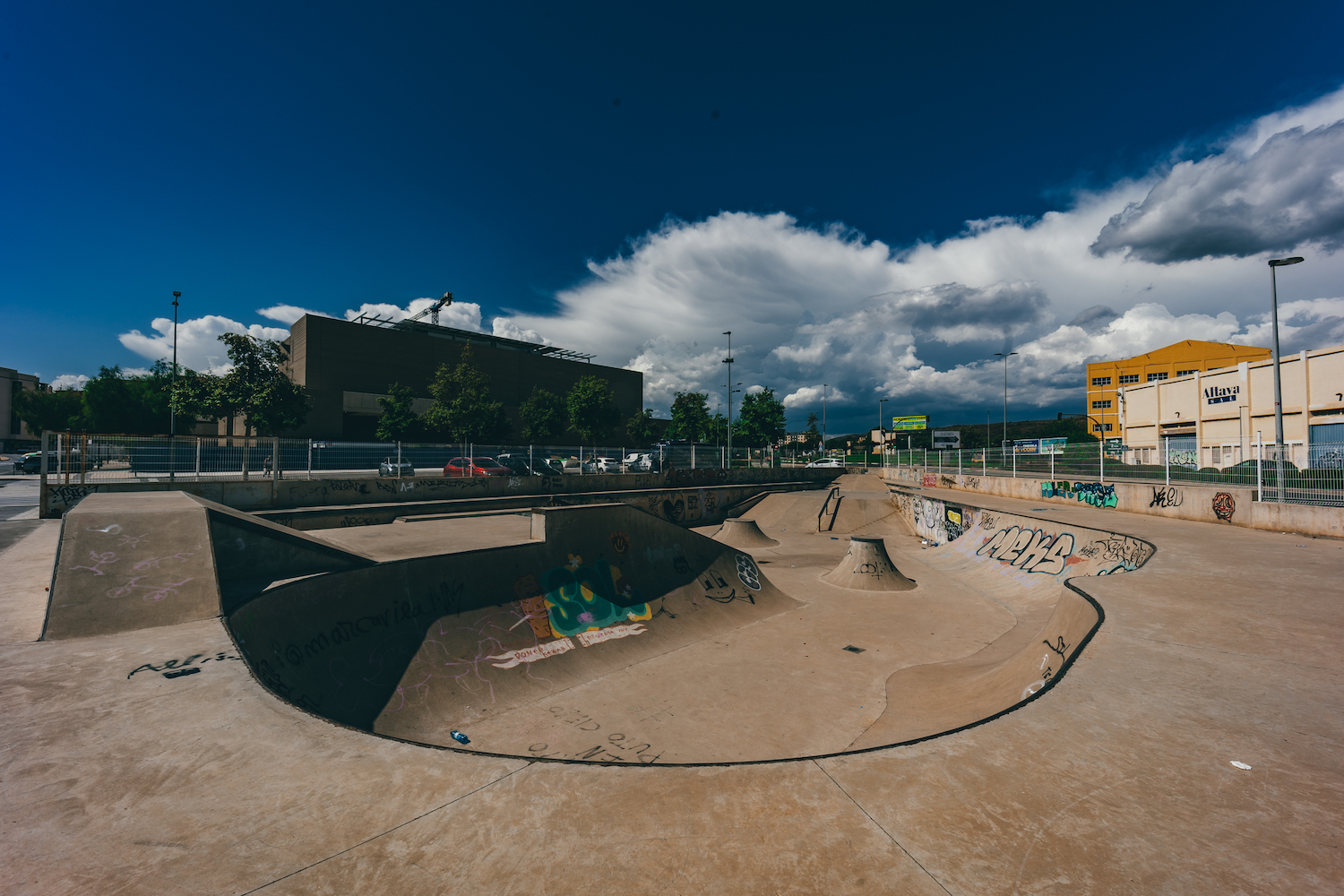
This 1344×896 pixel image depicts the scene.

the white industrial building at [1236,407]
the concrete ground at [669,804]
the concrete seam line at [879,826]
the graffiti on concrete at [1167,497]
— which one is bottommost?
the concrete seam line at [879,826]

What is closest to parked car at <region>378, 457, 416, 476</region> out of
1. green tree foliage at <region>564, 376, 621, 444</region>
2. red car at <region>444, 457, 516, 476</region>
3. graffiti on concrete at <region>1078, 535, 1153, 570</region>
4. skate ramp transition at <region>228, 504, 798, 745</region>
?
red car at <region>444, 457, 516, 476</region>

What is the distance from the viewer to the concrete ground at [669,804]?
7.54 ft

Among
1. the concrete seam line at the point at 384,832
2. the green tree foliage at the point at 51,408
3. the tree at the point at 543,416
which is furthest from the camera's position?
the green tree foliage at the point at 51,408

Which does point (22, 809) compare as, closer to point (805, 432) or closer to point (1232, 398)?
point (1232, 398)

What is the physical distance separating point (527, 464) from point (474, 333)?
52634 mm

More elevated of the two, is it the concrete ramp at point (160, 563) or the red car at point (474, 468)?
the red car at point (474, 468)

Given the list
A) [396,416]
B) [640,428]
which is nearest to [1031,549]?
[396,416]

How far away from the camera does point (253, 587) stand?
261 inches

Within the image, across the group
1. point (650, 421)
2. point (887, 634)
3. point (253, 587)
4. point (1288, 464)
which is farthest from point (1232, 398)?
point (650, 421)

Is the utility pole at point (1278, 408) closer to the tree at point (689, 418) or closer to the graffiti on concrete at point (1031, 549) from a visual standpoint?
the graffiti on concrete at point (1031, 549)

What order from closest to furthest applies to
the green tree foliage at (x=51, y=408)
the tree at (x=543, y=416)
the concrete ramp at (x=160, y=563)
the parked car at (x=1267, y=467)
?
1. the concrete ramp at (x=160, y=563)
2. the parked car at (x=1267, y=467)
3. the tree at (x=543, y=416)
4. the green tree foliage at (x=51, y=408)

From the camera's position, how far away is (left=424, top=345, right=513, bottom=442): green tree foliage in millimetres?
47938

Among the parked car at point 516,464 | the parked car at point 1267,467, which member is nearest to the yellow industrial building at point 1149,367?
the parked car at point 1267,467

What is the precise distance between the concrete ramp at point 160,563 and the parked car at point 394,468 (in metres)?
10.7
